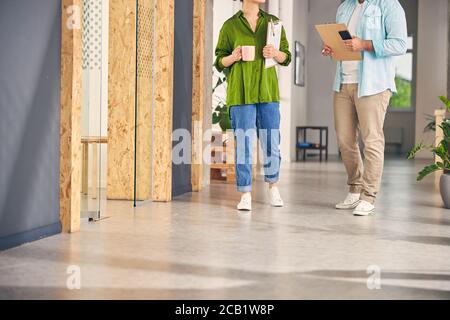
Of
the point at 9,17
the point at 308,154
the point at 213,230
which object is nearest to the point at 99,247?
the point at 213,230

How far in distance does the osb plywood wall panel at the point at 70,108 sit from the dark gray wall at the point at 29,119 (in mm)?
38

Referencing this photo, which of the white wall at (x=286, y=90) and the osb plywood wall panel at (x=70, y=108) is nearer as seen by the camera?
the osb plywood wall panel at (x=70, y=108)

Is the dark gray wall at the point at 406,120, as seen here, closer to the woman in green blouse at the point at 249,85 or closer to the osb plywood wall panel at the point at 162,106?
the osb plywood wall panel at the point at 162,106

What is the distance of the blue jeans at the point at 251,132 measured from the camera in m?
4.58

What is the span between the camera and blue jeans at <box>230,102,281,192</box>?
458 cm

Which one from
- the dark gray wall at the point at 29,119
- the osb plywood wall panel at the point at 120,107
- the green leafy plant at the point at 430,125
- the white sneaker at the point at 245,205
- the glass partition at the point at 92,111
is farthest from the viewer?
the green leafy plant at the point at 430,125

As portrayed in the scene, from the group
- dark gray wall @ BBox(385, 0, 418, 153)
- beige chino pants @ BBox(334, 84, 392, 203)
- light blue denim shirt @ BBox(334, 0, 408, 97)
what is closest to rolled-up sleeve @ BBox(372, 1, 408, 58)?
light blue denim shirt @ BBox(334, 0, 408, 97)

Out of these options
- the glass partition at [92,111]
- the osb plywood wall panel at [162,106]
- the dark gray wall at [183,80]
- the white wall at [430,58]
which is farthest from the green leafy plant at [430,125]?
the glass partition at [92,111]

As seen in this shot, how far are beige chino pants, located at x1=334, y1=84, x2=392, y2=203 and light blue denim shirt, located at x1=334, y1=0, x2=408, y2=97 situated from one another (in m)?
0.07

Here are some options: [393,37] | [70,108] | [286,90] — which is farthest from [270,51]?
[286,90]

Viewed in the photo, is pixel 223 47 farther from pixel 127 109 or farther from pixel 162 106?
pixel 127 109

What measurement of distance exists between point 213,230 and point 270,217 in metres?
0.65

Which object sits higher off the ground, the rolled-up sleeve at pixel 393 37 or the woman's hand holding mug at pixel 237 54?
the rolled-up sleeve at pixel 393 37
